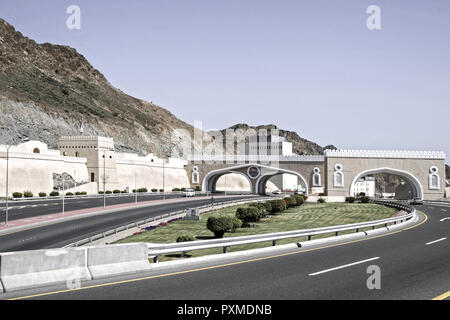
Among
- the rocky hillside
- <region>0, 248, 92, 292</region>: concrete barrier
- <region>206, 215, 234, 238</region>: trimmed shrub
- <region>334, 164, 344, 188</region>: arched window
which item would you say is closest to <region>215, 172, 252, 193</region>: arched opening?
the rocky hillside

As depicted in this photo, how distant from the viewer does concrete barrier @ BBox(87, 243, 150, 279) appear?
11523 mm

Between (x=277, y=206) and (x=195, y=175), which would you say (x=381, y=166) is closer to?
(x=277, y=206)

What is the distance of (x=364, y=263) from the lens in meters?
14.1

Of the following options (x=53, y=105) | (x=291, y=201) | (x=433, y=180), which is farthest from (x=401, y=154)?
(x=53, y=105)

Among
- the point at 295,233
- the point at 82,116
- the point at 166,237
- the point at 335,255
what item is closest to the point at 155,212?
the point at 166,237

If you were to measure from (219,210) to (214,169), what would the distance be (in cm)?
3971

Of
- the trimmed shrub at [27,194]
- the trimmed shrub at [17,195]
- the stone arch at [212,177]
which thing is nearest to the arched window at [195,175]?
the stone arch at [212,177]

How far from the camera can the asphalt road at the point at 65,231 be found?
31109 millimetres

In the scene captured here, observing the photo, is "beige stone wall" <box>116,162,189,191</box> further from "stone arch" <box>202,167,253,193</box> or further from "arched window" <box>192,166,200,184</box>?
"stone arch" <box>202,167,253,193</box>

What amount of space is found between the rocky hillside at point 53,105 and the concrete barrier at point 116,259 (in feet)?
307

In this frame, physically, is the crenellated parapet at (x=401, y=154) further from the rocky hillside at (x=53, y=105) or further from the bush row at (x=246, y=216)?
the rocky hillside at (x=53, y=105)

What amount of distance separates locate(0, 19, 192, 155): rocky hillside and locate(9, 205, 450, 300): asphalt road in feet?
309

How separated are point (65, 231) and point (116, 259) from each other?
90.5 feet
